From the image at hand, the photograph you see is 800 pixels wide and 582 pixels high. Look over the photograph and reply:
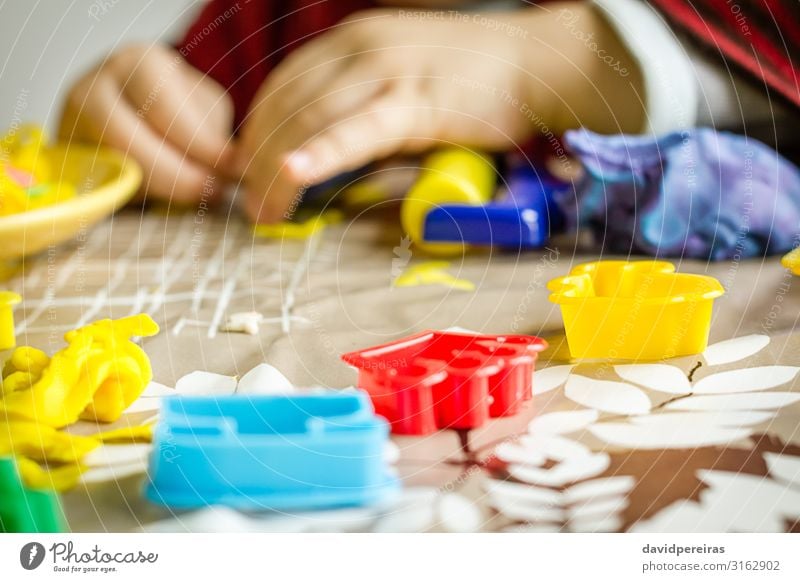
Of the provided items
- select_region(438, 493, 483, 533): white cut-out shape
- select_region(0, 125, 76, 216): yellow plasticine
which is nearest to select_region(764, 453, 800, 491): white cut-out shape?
select_region(438, 493, 483, 533): white cut-out shape

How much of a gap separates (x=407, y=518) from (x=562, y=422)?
0.25ft

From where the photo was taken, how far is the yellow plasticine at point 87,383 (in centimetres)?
35

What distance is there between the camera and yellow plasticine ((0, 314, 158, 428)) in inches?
13.6

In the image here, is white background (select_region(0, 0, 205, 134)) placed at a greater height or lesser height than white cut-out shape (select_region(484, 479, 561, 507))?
greater

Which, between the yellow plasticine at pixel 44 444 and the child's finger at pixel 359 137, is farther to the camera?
the child's finger at pixel 359 137

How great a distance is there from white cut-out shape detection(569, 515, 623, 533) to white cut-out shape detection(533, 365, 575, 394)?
74 mm

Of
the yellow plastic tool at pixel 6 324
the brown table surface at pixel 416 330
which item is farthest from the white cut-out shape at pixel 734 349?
the yellow plastic tool at pixel 6 324

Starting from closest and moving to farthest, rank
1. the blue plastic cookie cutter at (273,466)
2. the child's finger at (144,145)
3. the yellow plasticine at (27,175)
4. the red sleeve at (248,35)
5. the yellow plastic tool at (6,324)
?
1. the blue plastic cookie cutter at (273,466)
2. the yellow plastic tool at (6,324)
3. the yellow plasticine at (27,175)
4. the child's finger at (144,145)
5. the red sleeve at (248,35)

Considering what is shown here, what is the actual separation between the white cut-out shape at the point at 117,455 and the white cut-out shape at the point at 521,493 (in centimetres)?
12

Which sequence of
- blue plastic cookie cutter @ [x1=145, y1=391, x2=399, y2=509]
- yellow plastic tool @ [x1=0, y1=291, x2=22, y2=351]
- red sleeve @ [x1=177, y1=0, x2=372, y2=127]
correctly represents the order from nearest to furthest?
blue plastic cookie cutter @ [x1=145, y1=391, x2=399, y2=509]
yellow plastic tool @ [x1=0, y1=291, x2=22, y2=351]
red sleeve @ [x1=177, y1=0, x2=372, y2=127]

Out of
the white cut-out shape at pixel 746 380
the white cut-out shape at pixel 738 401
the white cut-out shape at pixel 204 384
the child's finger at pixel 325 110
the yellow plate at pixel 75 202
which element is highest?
the child's finger at pixel 325 110

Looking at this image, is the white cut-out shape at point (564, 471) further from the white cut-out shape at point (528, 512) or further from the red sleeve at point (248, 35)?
the red sleeve at point (248, 35)

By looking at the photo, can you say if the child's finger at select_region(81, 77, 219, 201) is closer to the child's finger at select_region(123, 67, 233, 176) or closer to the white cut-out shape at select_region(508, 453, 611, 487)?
the child's finger at select_region(123, 67, 233, 176)

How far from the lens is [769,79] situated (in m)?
0.60
